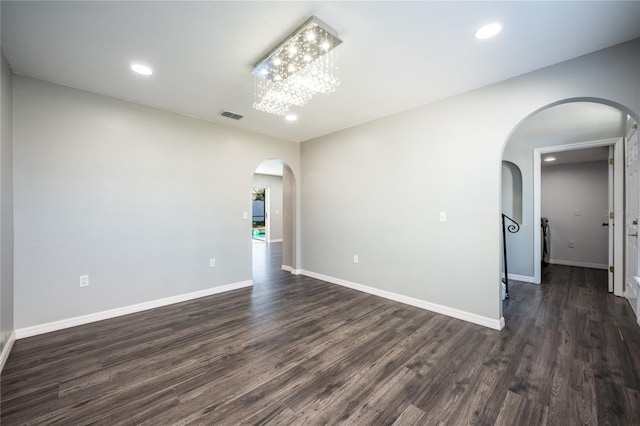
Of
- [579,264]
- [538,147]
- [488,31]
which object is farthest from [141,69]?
[579,264]

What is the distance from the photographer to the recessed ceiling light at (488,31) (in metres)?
1.85

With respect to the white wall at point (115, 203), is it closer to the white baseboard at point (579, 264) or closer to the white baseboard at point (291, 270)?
the white baseboard at point (291, 270)

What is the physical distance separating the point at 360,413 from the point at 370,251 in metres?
2.45

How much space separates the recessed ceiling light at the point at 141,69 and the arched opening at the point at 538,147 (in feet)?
14.9

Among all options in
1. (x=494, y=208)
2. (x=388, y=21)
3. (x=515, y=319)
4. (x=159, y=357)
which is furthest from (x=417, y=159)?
(x=159, y=357)

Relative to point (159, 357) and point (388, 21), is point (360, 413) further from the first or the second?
point (388, 21)

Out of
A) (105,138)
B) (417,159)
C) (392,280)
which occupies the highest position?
(105,138)

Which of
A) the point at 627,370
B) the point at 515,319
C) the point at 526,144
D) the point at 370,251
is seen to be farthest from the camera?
the point at 526,144

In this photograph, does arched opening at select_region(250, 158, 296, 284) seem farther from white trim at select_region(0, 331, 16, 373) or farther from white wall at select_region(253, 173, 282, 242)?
white trim at select_region(0, 331, 16, 373)

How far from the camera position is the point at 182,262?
3.58 m

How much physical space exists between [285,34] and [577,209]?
24.0 ft

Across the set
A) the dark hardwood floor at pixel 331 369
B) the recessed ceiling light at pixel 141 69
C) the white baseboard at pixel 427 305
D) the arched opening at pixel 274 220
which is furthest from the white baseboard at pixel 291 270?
the recessed ceiling light at pixel 141 69

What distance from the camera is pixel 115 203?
3062 mm

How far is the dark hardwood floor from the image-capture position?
1.58m
